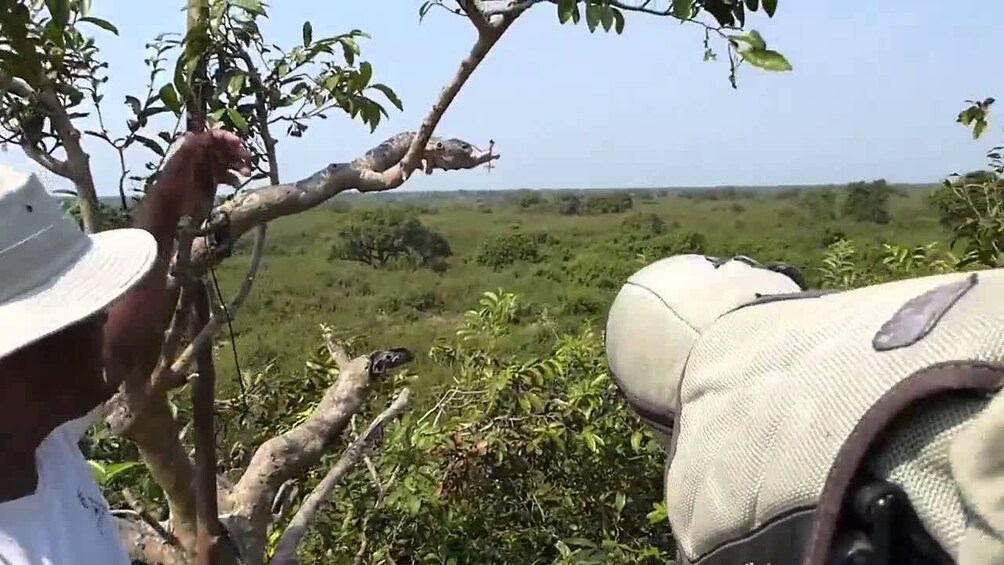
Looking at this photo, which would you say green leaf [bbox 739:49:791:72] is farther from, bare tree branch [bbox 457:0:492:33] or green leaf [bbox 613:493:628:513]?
green leaf [bbox 613:493:628:513]

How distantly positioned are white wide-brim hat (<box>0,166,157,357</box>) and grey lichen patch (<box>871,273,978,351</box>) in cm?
79

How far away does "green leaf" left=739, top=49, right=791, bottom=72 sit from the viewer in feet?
4.53

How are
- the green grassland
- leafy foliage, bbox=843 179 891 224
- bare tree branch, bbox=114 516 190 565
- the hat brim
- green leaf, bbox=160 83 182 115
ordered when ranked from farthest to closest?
1. leafy foliage, bbox=843 179 891 224
2. the green grassland
3. bare tree branch, bbox=114 516 190 565
4. green leaf, bbox=160 83 182 115
5. the hat brim

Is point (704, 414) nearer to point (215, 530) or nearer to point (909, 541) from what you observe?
point (909, 541)

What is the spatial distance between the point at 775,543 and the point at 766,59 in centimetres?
89

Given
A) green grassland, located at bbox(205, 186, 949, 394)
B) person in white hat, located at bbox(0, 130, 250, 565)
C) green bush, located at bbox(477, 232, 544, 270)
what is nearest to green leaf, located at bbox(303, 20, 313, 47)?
person in white hat, located at bbox(0, 130, 250, 565)

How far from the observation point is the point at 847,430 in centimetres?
60

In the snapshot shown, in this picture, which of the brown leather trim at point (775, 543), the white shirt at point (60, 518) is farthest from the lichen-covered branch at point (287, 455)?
the brown leather trim at point (775, 543)

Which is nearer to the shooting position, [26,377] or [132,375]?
[26,377]

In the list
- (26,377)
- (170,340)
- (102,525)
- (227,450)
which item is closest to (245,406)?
(227,450)

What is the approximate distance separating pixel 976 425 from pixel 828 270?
9.01 ft

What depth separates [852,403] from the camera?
60 cm

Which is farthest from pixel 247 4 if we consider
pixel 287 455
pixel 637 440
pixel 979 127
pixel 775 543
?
pixel 979 127

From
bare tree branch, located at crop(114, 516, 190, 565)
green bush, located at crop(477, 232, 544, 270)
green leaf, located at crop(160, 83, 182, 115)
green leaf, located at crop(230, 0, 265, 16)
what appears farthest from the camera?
green bush, located at crop(477, 232, 544, 270)
